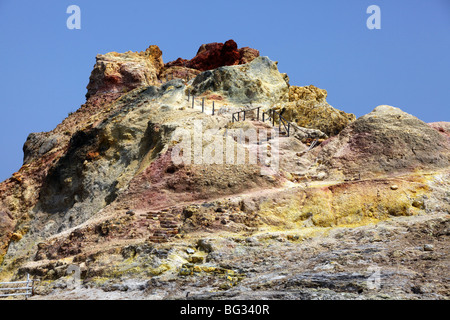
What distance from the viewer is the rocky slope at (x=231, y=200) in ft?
43.9

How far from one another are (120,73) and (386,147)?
23.7m

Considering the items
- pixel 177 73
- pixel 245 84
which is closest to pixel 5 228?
pixel 245 84

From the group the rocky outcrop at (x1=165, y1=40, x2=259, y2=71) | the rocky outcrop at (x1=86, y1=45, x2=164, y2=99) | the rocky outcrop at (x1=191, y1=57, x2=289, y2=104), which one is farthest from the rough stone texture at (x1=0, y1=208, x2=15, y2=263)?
the rocky outcrop at (x1=165, y1=40, x2=259, y2=71)

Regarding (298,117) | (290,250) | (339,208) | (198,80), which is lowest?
(290,250)

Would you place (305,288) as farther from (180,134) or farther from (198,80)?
(198,80)

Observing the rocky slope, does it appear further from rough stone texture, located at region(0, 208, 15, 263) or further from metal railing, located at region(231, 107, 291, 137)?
metal railing, located at region(231, 107, 291, 137)

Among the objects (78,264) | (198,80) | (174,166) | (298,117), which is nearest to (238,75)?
(198,80)

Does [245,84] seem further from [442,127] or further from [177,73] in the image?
[442,127]

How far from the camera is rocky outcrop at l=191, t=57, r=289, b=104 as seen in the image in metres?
33.0

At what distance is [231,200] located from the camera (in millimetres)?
19109

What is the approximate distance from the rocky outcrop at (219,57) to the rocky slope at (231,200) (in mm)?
9021

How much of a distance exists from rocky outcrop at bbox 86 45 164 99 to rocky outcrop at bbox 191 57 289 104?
6277 mm

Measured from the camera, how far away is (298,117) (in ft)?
101
